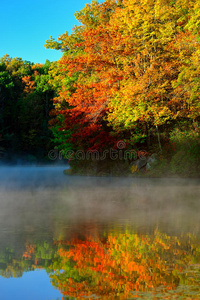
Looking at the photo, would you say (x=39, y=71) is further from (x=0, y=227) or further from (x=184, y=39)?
(x=0, y=227)

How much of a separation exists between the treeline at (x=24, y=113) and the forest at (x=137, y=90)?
38932 millimetres

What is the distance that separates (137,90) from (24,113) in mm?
53472

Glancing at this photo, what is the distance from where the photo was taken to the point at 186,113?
36219 millimetres

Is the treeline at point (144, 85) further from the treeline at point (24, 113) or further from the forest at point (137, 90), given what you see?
the treeline at point (24, 113)

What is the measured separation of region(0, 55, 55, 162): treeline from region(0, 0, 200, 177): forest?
38.9 m

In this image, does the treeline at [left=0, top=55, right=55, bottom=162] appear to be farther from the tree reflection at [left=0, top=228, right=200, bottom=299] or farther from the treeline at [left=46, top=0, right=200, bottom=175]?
the tree reflection at [left=0, top=228, right=200, bottom=299]

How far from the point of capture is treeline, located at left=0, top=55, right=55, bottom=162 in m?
81.0

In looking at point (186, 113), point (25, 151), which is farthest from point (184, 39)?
point (25, 151)

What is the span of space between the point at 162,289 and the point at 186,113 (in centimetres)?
3232

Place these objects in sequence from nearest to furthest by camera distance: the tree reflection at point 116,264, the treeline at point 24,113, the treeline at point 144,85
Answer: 1. the tree reflection at point 116,264
2. the treeline at point 144,85
3. the treeline at point 24,113

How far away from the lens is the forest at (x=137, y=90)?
34031mm

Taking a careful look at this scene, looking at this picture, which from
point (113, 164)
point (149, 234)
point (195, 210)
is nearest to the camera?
point (149, 234)

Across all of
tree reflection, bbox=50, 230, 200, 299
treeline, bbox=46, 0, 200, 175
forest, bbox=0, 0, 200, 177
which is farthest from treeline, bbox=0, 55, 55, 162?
tree reflection, bbox=50, 230, 200, 299

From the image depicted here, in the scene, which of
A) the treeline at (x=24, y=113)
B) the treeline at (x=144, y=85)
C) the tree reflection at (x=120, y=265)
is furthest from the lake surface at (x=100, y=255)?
the treeline at (x=24, y=113)
